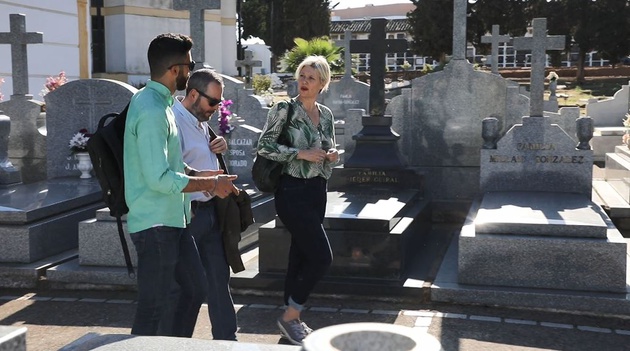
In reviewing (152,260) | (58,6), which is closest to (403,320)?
(152,260)

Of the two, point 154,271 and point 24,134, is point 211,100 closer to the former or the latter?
point 154,271

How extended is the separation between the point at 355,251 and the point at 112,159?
2.91 metres

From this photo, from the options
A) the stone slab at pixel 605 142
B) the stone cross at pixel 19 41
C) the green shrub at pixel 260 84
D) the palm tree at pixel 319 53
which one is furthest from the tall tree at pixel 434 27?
the stone cross at pixel 19 41

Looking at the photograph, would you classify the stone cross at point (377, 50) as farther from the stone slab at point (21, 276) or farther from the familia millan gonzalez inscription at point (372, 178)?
the stone slab at point (21, 276)

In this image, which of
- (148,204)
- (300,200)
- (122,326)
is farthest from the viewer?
(122,326)

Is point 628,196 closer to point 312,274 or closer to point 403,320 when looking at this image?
point 403,320

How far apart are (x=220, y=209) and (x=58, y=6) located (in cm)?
1608

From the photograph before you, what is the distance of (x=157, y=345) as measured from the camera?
2473 mm

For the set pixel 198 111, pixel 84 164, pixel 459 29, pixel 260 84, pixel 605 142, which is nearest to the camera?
pixel 198 111

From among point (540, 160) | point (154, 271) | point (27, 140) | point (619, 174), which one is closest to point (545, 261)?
point (540, 160)

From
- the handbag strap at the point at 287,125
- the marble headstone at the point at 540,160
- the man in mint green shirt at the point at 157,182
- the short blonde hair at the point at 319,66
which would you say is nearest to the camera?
the man in mint green shirt at the point at 157,182

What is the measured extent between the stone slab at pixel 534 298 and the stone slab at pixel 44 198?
11.3 feet

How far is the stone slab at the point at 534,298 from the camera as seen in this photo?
530cm

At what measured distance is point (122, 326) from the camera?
206 inches
